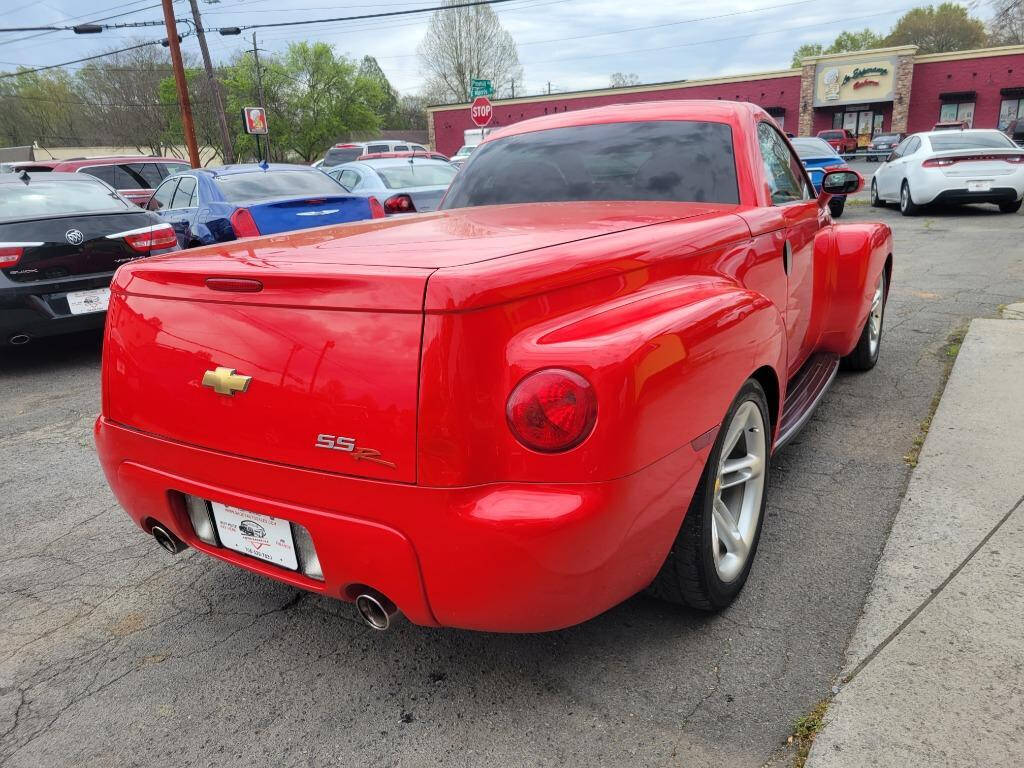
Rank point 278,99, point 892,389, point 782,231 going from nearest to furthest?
point 782,231, point 892,389, point 278,99

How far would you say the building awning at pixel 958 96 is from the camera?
134 ft

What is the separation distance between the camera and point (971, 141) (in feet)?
41.5

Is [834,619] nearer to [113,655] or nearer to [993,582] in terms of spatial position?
[993,582]

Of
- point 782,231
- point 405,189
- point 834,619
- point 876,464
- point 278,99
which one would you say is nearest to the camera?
point 834,619

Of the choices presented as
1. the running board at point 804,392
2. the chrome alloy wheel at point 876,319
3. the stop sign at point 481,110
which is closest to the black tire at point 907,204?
the stop sign at point 481,110

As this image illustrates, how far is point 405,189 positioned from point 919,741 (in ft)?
33.5

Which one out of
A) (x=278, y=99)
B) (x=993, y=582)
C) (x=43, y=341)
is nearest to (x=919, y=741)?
(x=993, y=582)

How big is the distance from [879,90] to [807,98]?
12.2ft

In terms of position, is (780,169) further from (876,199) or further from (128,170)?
(128,170)

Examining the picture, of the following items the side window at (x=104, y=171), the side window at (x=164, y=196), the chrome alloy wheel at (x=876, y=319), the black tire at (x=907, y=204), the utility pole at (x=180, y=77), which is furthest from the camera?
the utility pole at (x=180, y=77)

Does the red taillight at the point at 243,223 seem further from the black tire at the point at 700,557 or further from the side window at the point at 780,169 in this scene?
the black tire at the point at 700,557

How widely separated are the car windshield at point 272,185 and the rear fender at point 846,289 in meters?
5.57

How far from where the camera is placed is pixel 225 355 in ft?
6.29

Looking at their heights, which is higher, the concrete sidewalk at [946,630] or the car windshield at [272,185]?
the car windshield at [272,185]
